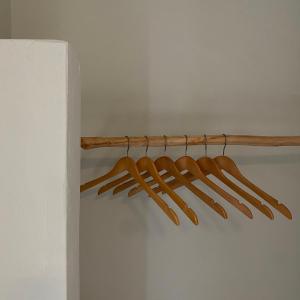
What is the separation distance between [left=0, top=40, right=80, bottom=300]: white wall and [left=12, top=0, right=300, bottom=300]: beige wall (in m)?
0.64

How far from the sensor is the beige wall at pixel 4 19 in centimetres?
112

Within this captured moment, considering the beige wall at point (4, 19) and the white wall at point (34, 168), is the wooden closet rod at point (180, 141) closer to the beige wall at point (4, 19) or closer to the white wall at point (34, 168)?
the white wall at point (34, 168)

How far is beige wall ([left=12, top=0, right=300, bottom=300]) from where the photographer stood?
1268 mm

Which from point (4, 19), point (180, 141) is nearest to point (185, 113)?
point (180, 141)

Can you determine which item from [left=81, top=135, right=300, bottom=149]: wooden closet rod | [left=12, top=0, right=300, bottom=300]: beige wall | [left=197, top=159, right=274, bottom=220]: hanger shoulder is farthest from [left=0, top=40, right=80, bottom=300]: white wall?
[left=12, top=0, right=300, bottom=300]: beige wall

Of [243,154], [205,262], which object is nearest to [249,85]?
[243,154]

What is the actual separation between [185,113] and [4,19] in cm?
68

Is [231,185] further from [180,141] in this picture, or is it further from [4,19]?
[4,19]

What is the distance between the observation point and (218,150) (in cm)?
132

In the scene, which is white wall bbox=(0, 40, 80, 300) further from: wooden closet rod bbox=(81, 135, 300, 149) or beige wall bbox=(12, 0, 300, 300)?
beige wall bbox=(12, 0, 300, 300)

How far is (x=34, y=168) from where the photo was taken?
625mm

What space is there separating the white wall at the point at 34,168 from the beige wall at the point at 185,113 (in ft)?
2.10

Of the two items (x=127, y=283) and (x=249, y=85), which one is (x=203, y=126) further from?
(x=127, y=283)

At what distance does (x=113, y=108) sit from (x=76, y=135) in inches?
21.1
